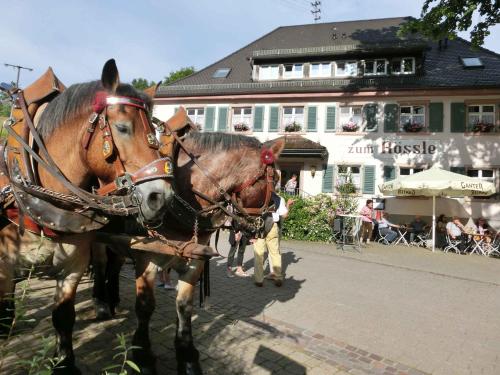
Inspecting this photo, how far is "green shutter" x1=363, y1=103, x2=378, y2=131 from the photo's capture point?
17500mm

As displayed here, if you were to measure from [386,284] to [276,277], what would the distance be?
251cm

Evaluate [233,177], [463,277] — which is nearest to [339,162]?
[463,277]

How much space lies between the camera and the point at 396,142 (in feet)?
56.3

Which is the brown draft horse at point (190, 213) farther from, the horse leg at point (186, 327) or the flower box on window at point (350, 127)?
the flower box on window at point (350, 127)

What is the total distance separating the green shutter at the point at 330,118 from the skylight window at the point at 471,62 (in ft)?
22.6

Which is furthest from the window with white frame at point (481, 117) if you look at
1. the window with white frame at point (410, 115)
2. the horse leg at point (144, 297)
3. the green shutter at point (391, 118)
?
the horse leg at point (144, 297)

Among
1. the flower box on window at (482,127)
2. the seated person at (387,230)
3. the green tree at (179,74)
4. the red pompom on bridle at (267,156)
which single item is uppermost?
the green tree at (179,74)

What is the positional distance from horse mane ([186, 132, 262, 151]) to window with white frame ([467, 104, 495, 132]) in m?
16.0

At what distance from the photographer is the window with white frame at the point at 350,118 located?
58.3 feet

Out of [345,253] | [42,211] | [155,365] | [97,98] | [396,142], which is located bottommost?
[345,253]

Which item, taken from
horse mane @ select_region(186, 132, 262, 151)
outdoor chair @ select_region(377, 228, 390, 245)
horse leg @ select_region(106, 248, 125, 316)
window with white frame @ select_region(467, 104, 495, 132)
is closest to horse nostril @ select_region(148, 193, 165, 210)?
horse mane @ select_region(186, 132, 262, 151)

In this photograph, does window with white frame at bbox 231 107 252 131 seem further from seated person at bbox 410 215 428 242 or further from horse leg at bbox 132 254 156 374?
horse leg at bbox 132 254 156 374

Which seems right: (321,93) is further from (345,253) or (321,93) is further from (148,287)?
(148,287)

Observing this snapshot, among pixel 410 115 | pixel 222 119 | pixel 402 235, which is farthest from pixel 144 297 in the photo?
pixel 222 119
